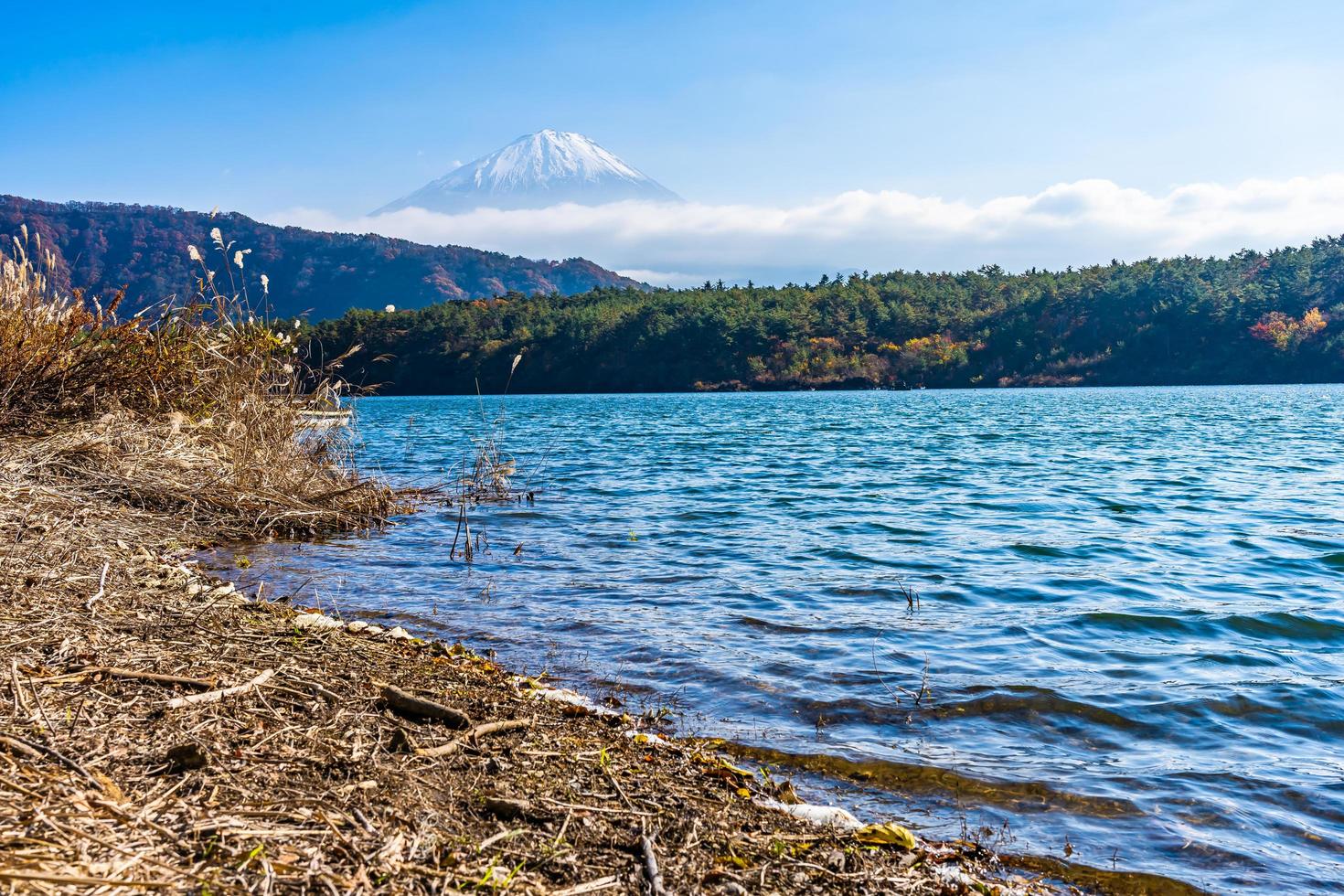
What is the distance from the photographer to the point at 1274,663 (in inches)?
273

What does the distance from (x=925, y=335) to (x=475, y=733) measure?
333ft

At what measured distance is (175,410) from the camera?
1188cm

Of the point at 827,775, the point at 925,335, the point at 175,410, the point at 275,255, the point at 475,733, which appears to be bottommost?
the point at 827,775

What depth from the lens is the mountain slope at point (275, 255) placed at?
45.4 metres

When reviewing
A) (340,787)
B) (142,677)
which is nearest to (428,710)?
(340,787)

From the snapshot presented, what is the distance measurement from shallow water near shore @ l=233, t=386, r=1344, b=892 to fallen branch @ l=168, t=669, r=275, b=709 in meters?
2.51

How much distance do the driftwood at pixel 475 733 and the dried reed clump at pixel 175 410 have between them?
642 cm

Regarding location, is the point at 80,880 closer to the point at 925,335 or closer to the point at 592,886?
the point at 592,886

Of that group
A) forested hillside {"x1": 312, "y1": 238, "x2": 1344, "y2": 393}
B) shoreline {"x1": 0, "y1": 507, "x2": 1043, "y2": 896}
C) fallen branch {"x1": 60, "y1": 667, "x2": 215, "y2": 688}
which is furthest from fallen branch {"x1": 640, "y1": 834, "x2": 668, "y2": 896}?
forested hillside {"x1": 312, "y1": 238, "x2": 1344, "y2": 393}

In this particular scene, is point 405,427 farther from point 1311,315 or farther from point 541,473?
point 1311,315

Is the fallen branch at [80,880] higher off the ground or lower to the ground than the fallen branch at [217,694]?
higher

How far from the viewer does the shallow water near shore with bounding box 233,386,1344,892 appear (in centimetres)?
472

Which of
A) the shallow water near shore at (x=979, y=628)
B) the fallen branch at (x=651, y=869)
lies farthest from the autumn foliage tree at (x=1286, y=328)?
the fallen branch at (x=651, y=869)

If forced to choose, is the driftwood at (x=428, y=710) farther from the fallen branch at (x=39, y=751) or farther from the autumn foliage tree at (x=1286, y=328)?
the autumn foliage tree at (x=1286, y=328)
